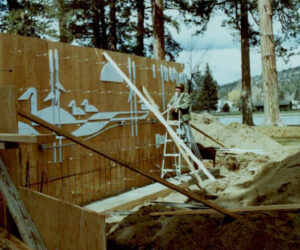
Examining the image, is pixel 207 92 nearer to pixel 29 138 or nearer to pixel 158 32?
pixel 158 32

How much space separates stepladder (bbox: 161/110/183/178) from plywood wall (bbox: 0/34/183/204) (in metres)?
0.27

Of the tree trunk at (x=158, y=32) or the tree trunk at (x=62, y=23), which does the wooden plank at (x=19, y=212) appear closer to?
the tree trunk at (x=158, y=32)

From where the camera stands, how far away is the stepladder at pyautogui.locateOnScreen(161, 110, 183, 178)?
9.80 meters

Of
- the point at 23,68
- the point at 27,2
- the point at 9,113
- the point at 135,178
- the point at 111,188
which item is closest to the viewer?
the point at 9,113

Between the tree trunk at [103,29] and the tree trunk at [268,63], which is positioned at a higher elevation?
the tree trunk at [103,29]

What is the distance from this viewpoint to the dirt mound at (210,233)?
3.98 metres

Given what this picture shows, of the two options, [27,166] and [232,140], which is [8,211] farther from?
[232,140]

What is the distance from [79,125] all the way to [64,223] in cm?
426

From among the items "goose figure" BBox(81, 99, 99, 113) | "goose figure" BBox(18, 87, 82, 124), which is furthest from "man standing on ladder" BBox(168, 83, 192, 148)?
"goose figure" BBox(18, 87, 82, 124)

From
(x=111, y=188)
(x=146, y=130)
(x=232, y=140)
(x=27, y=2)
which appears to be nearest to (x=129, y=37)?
(x=27, y=2)

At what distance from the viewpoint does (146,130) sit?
9453 mm

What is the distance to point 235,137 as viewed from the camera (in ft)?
46.4

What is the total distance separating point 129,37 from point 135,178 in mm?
16088

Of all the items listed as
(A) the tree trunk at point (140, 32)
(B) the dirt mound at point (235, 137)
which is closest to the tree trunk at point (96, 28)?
(A) the tree trunk at point (140, 32)
